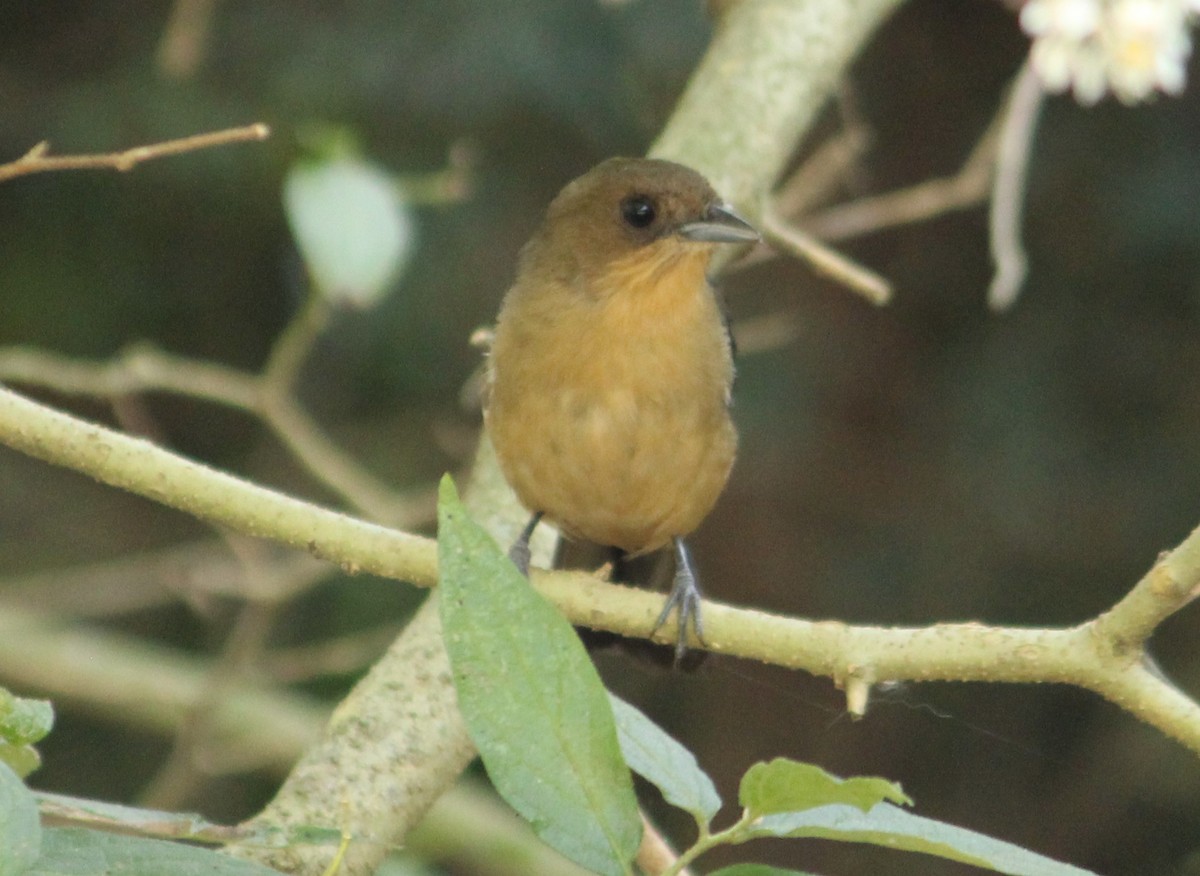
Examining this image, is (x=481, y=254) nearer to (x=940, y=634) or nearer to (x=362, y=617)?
(x=362, y=617)

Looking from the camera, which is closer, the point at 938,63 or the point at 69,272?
the point at 69,272

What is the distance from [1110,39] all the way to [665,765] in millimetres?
2215

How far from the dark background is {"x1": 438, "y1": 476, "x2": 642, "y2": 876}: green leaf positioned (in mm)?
3635

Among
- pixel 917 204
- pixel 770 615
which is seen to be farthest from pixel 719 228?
pixel 917 204

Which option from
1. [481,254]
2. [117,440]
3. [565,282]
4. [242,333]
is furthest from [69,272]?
[117,440]

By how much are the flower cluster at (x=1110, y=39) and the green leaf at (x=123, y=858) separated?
8.13ft

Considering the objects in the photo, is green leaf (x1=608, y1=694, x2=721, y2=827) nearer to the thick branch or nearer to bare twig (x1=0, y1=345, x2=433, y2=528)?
the thick branch

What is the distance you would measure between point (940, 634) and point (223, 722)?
11.1 feet

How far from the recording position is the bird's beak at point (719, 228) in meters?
3.22

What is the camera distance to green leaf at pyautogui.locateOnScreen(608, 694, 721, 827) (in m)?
1.58

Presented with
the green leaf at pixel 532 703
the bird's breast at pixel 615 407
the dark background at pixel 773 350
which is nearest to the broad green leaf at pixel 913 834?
the green leaf at pixel 532 703

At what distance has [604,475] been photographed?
3197mm

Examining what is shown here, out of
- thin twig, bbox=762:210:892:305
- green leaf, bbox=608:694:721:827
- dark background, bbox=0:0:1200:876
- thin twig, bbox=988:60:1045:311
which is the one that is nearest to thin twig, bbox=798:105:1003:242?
thin twig, bbox=988:60:1045:311

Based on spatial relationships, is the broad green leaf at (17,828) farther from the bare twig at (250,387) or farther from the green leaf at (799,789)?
the bare twig at (250,387)
